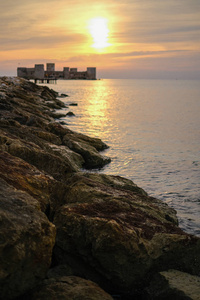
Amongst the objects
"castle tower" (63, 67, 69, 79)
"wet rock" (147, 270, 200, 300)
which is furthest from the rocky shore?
"castle tower" (63, 67, 69, 79)

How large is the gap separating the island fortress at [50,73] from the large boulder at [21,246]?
13004 cm

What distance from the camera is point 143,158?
14.7m

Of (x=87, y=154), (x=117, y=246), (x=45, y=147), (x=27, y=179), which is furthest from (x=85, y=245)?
(x=87, y=154)

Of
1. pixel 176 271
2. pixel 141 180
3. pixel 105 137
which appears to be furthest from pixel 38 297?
pixel 105 137

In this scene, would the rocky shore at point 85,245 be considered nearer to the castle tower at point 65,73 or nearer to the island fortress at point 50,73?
the island fortress at point 50,73

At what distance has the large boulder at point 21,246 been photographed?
332 centimetres

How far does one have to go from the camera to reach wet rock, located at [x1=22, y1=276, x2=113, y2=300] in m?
3.61

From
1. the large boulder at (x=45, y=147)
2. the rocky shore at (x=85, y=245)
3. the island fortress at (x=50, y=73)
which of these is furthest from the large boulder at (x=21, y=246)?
the island fortress at (x=50, y=73)

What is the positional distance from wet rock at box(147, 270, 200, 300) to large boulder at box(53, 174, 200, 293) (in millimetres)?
216

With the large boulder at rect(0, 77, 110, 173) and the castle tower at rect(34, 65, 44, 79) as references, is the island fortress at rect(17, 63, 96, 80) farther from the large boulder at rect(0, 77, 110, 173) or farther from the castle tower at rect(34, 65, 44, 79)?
the large boulder at rect(0, 77, 110, 173)

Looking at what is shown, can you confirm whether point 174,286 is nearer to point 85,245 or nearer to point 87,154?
point 85,245

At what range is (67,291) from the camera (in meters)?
3.71

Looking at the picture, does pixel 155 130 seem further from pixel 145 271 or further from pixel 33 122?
pixel 145 271

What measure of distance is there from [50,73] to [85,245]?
474 ft
